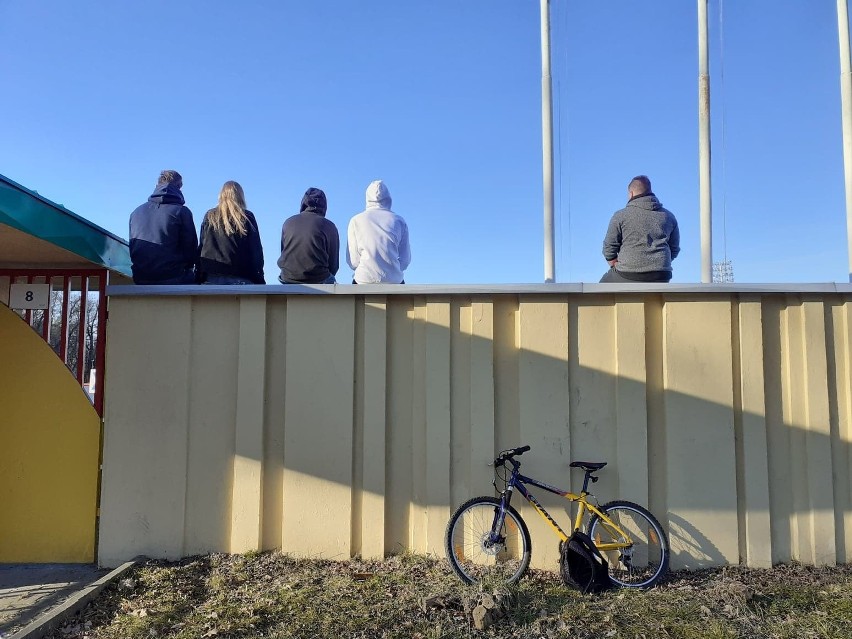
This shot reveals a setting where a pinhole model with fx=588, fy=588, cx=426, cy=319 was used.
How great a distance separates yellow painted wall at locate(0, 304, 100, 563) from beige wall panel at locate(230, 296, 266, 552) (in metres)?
1.17

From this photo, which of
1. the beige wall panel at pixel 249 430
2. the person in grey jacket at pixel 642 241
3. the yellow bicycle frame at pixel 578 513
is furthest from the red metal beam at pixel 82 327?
the person in grey jacket at pixel 642 241

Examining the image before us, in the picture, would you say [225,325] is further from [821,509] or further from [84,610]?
[821,509]

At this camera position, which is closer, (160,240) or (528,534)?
(528,534)

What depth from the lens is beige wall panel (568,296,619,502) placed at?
14.4 feet

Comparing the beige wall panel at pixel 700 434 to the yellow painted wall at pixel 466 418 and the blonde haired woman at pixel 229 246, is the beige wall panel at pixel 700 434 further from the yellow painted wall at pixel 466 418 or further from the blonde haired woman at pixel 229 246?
the blonde haired woman at pixel 229 246

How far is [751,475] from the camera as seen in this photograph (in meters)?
4.38

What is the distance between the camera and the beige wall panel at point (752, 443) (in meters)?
4.34

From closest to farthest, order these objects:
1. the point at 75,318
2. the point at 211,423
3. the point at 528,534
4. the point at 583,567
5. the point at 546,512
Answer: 1. the point at 583,567
2. the point at 528,534
3. the point at 546,512
4. the point at 211,423
5. the point at 75,318

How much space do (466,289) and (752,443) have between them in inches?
95.5

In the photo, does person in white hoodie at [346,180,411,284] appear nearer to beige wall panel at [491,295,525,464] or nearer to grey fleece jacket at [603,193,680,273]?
beige wall panel at [491,295,525,464]

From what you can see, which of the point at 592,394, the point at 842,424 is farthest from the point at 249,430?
the point at 842,424

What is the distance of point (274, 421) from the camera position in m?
4.53

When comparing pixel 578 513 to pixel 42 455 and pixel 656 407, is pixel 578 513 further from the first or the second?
pixel 42 455

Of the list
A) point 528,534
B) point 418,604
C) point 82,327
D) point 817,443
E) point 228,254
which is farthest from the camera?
point 82,327
